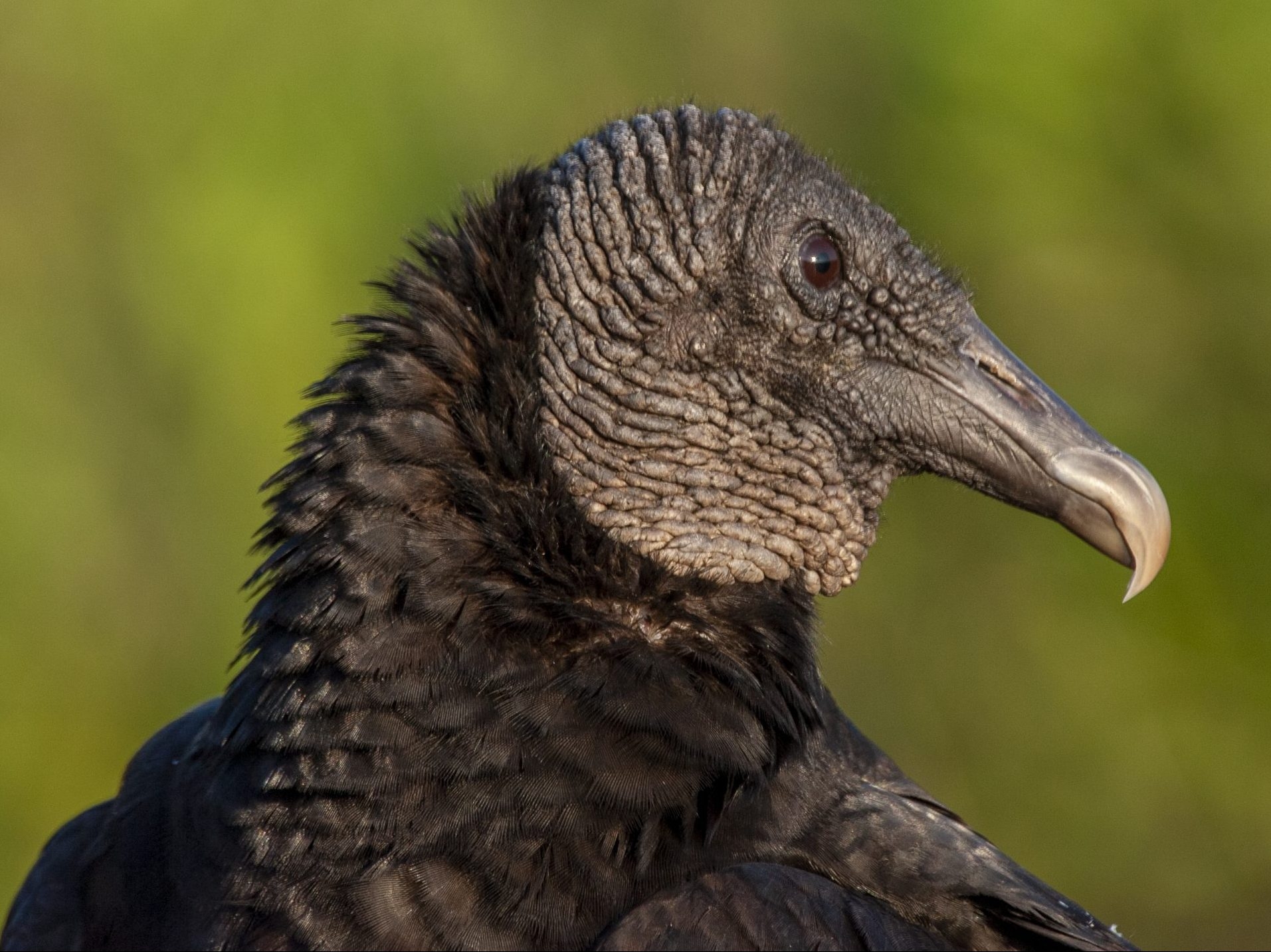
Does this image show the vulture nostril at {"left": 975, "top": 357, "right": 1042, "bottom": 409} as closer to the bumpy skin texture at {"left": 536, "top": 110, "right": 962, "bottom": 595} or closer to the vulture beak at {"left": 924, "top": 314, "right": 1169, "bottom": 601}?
the vulture beak at {"left": 924, "top": 314, "right": 1169, "bottom": 601}

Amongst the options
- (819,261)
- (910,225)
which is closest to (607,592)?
(819,261)

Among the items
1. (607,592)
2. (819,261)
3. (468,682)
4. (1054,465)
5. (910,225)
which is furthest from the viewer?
(910,225)

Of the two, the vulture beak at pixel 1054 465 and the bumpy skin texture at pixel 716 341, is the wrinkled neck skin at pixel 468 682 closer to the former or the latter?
the bumpy skin texture at pixel 716 341

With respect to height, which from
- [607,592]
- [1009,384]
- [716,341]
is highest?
[1009,384]

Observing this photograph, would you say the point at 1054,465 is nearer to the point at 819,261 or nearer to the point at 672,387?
the point at 819,261

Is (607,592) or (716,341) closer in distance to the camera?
(607,592)

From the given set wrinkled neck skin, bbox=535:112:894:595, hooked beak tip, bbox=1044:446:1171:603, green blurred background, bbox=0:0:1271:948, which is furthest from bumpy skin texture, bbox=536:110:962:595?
green blurred background, bbox=0:0:1271:948

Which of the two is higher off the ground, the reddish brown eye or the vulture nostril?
the reddish brown eye

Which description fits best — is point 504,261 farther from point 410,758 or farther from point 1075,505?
point 1075,505
